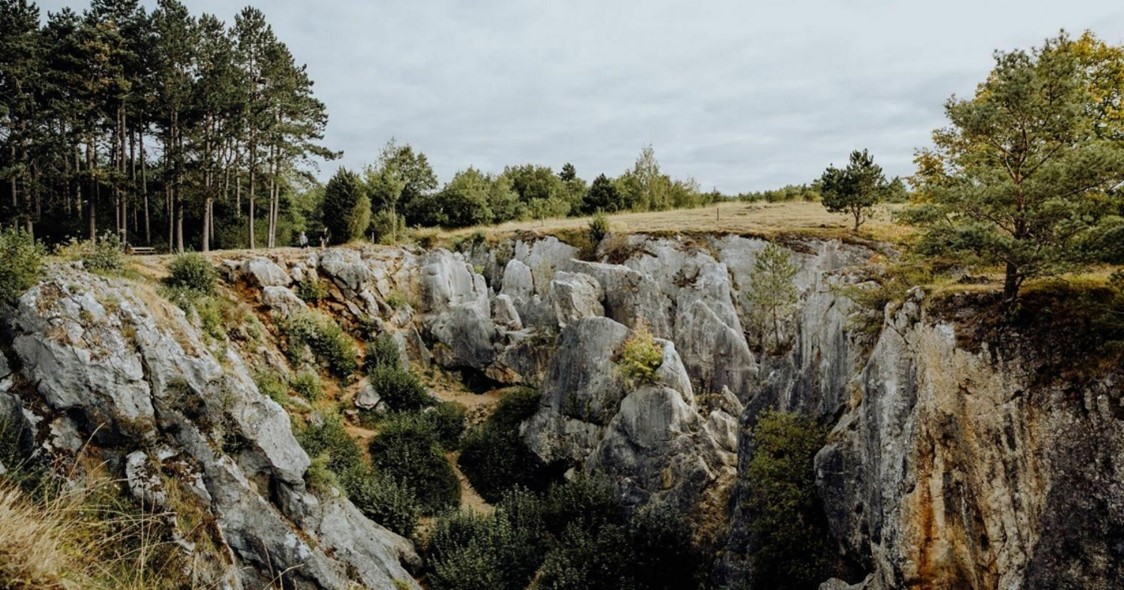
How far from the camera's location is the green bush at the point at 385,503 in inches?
749

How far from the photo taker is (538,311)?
31.5m

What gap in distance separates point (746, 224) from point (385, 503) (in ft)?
97.5

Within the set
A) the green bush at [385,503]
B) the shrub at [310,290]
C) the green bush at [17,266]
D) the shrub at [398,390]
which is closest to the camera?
the green bush at [17,266]

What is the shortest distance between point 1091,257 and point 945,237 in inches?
79.4

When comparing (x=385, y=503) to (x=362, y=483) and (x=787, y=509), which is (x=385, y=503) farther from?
(x=787, y=509)

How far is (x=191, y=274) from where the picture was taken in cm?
2305

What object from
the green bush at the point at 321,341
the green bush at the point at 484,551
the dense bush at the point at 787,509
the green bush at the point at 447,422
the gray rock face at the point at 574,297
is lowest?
the green bush at the point at 484,551

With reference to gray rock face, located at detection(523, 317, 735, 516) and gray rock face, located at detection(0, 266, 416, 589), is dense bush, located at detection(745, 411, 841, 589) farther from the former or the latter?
gray rock face, located at detection(0, 266, 416, 589)

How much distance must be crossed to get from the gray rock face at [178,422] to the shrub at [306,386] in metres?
7.78

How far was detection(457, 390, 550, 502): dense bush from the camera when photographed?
75.9 ft

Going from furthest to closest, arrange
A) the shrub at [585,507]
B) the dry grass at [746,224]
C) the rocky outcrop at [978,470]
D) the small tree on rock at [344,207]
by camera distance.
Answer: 1. the small tree on rock at [344,207]
2. the dry grass at [746,224]
3. the shrub at [585,507]
4. the rocky outcrop at [978,470]

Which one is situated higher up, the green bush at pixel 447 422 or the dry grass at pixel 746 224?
the dry grass at pixel 746 224

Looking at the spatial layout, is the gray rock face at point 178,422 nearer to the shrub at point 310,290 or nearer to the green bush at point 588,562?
the green bush at point 588,562

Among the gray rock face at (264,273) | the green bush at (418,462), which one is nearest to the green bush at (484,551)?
the green bush at (418,462)
